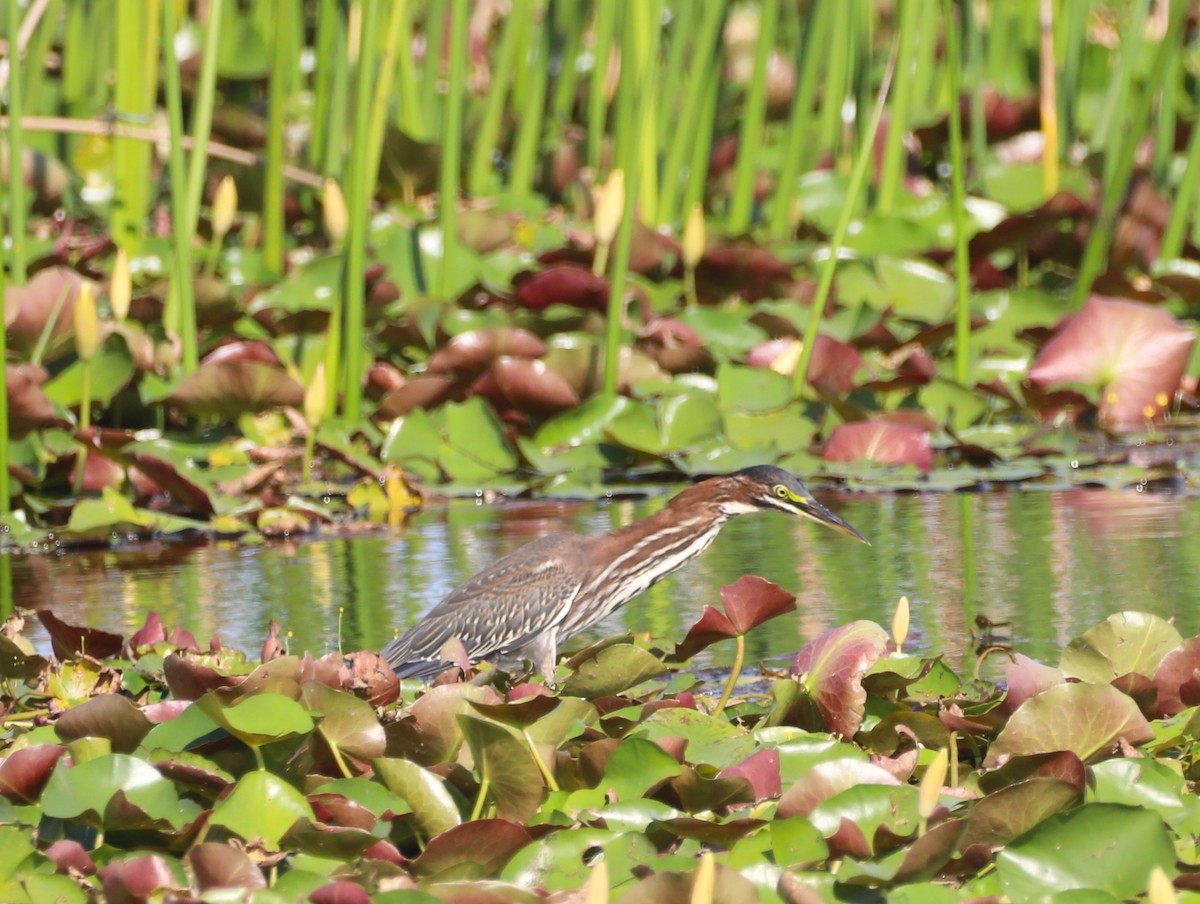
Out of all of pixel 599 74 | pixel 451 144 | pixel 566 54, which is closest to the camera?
pixel 451 144

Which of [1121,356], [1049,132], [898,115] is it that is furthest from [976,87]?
[1121,356]

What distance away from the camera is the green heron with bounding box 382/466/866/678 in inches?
169

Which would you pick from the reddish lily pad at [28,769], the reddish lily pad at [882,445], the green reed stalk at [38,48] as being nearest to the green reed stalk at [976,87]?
the reddish lily pad at [882,445]

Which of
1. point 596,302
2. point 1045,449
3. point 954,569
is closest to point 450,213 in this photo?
point 596,302

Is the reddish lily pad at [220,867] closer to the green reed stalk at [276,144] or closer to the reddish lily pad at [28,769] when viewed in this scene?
the reddish lily pad at [28,769]

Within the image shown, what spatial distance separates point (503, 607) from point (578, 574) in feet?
0.89

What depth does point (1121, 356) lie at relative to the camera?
22.2ft

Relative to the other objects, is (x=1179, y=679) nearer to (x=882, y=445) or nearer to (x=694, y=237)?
(x=882, y=445)

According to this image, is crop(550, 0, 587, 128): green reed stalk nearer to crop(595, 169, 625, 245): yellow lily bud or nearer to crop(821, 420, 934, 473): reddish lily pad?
crop(595, 169, 625, 245): yellow lily bud

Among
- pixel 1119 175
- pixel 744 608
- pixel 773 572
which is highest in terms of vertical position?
pixel 1119 175

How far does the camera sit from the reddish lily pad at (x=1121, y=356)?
6719 mm

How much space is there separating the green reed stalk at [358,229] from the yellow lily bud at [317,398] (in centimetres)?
25

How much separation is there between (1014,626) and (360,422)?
3022 millimetres

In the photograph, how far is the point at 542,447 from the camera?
21.2 ft
